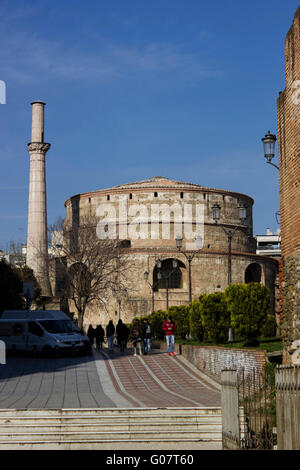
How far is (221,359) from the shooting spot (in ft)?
51.3

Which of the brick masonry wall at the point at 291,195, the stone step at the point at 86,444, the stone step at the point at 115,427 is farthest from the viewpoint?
the brick masonry wall at the point at 291,195

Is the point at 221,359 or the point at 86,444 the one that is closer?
the point at 86,444

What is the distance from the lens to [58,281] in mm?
48875

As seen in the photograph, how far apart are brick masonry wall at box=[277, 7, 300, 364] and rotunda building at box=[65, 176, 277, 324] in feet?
138

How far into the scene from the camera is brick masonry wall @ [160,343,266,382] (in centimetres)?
1331

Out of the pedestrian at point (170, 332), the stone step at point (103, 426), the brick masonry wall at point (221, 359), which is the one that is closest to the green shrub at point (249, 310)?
the brick masonry wall at point (221, 359)

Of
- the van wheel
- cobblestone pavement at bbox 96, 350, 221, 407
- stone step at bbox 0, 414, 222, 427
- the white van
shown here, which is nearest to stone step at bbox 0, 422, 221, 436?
stone step at bbox 0, 414, 222, 427

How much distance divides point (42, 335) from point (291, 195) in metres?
11.8

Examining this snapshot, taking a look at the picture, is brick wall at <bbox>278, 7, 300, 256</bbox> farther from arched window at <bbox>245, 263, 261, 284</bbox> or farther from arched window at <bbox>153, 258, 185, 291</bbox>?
arched window at <bbox>245, 263, 261, 284</bbox>

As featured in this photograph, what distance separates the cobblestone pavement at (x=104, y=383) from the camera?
1234cm

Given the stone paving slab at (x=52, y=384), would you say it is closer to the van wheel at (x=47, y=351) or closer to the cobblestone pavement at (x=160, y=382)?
the van wheel at (x=47, y=351)

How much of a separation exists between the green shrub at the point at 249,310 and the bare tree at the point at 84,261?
22423 mm

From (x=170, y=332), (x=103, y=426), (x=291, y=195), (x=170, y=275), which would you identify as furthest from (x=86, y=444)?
(x=170, y=275)

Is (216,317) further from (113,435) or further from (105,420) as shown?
(113,435)
